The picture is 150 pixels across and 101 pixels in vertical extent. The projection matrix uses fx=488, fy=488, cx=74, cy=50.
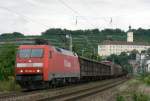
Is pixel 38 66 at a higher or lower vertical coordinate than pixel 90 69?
higher

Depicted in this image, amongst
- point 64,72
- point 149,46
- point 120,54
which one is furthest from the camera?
point 120,54

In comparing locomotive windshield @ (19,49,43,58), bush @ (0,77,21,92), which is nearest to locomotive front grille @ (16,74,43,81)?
locomotive windshield @ (19,49,43,58)

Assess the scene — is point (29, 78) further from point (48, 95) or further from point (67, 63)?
point (67, 63)

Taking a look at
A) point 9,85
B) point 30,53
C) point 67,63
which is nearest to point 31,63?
point 30,53

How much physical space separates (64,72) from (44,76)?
6033 millimetres

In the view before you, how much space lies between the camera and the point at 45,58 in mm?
32031

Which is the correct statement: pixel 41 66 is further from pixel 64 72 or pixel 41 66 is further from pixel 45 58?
pixel 64 72

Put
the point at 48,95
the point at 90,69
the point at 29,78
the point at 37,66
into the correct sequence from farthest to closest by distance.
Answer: the point at 90,69
the point at 37,66
the point at 29,78
the point at 48,95

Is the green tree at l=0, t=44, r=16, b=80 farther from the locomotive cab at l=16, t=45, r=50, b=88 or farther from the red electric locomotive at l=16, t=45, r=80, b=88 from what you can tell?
the locomotive cab at l=16, t=45, r=50, b=88

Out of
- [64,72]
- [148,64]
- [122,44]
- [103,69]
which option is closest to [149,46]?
[122,44]

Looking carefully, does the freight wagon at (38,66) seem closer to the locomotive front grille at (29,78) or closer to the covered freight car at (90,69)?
the locomotive front grille at (29,78)

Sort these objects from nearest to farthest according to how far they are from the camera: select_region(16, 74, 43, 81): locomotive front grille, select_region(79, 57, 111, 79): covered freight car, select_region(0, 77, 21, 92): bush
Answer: select_region(16, 74, 43, 81): locomotive front grille
select_region(0, 77, 21, 92): bush
select_region(79, 57, 111, 79): covered freight car

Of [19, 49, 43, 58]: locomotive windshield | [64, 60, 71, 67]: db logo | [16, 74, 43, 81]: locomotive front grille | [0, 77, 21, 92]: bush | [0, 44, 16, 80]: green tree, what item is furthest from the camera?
[0, 44, 16, 80]: green tree

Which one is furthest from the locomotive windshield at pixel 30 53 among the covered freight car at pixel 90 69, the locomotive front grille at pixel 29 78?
the covered freight car at pixel 90 69
